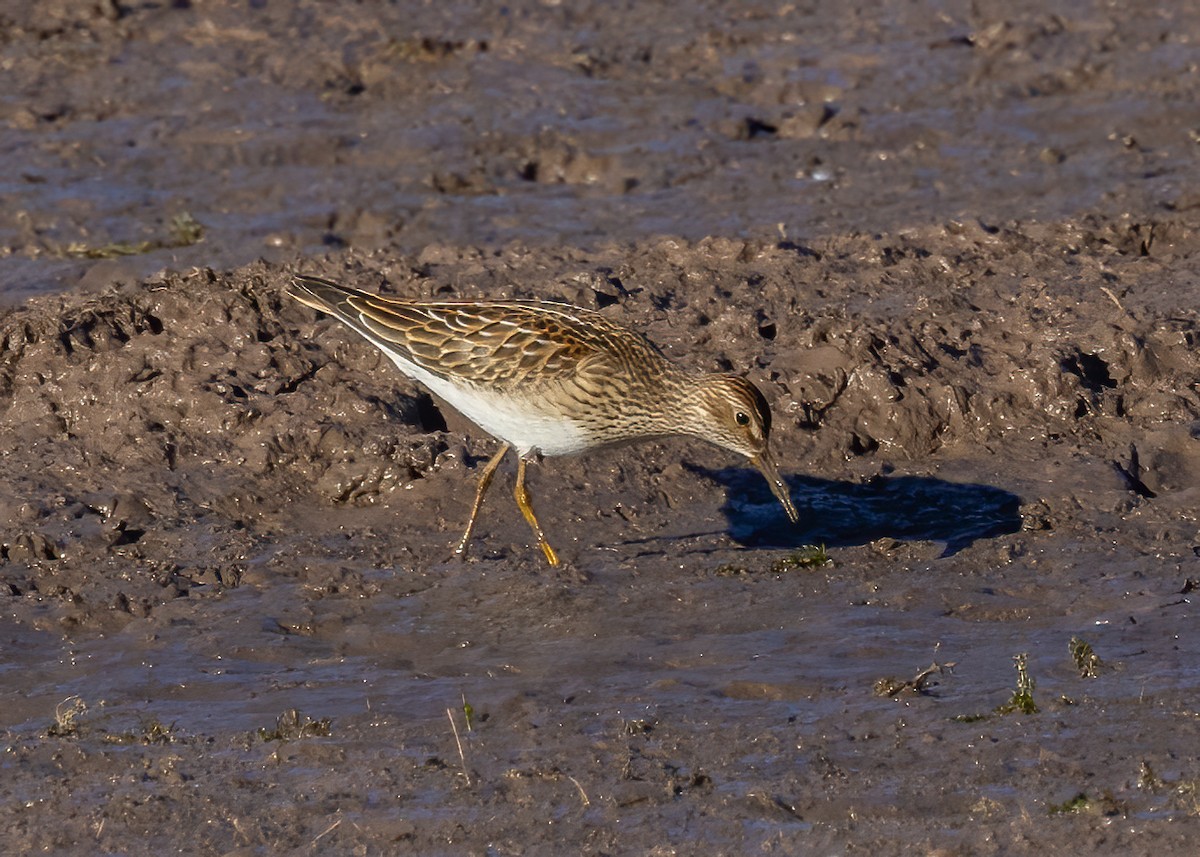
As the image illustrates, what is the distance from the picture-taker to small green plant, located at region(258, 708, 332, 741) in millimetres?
6848

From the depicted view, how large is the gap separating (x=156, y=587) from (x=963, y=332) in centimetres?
472

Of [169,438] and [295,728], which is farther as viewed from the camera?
[169,438]

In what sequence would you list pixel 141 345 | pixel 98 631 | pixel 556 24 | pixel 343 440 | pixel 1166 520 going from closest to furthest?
pixel 98 631, pixel 1166 520, pixel 343 440, pixel 141 345, pixel 556 24

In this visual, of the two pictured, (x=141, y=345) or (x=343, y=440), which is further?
(x=141, y=345)

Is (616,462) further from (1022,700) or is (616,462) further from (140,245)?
(140,245)

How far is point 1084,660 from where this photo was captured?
281 inches

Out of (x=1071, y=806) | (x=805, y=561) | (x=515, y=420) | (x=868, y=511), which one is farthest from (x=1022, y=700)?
(x=515, y=420)

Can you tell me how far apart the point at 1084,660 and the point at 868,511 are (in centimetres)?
213

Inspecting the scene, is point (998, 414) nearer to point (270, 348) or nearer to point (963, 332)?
point (963, 332)

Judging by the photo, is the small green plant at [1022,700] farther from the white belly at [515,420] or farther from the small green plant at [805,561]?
the white belly at [515,420]

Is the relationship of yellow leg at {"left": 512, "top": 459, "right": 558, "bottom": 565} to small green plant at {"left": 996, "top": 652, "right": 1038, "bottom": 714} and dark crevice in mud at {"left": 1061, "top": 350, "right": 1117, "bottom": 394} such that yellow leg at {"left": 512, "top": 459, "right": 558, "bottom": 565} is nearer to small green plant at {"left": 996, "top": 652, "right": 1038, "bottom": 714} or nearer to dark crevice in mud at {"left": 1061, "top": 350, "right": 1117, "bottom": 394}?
small green plant at {"left": 996, "top": 652, "right": 1038, "bottom": 714}

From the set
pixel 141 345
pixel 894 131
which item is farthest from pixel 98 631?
pixel 894 131

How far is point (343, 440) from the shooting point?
9258 mm

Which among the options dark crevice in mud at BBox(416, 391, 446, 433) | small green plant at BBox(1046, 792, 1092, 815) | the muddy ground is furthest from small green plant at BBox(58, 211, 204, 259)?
small green plant at BBox(1046, 792, 1092, 815)
